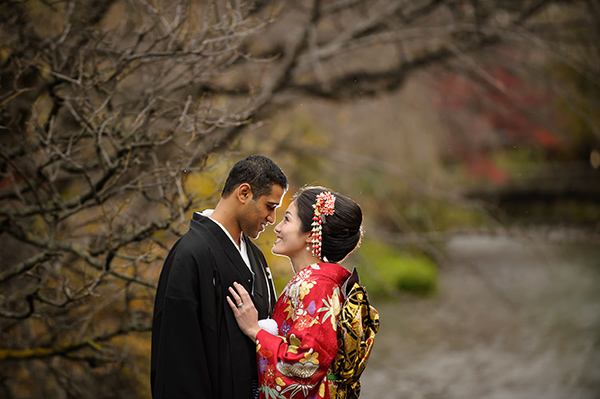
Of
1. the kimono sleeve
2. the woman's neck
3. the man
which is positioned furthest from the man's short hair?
the kimono sleeve

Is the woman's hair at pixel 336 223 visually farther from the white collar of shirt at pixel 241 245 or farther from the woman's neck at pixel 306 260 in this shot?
the white collar of shirt at pixel 241 245

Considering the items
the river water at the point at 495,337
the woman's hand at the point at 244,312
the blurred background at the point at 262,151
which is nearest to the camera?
the woman's hand at the point at 244,312

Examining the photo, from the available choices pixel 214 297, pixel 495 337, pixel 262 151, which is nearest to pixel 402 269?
pixel 495 337

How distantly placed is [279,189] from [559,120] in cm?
1365

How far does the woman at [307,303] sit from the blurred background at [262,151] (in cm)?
88

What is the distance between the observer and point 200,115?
146 inches

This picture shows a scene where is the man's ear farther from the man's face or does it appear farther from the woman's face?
the woman's face

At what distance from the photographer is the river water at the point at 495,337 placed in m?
8.98

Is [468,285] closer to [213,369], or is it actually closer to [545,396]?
[545,396]

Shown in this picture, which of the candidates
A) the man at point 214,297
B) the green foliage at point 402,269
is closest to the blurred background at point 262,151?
the green foliage at point 402,269

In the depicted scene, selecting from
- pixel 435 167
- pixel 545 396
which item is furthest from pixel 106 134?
pixel 545 396

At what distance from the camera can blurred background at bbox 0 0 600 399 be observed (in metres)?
3.42

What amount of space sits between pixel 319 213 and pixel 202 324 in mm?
628

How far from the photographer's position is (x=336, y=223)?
2525mm
